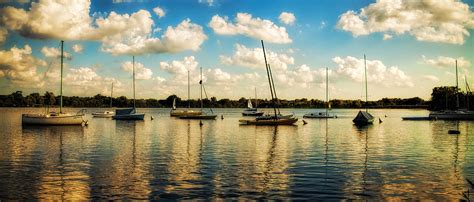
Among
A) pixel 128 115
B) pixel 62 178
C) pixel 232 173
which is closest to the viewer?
pixel 62 178

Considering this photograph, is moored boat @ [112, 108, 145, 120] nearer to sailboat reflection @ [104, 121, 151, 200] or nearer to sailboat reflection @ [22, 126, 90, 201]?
sailboat reflection @ [22, 126, 90, 201]

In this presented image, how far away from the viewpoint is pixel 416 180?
73.6 feet

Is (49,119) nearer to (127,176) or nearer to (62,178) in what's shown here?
(62,178)

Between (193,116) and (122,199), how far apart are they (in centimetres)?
10322

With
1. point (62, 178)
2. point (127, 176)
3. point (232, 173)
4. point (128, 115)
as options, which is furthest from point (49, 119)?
point (232, 173)

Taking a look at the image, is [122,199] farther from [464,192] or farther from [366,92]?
[366,92]

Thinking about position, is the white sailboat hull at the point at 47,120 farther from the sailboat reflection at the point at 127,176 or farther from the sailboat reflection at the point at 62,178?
the sailboat reflection at the point at 127,176

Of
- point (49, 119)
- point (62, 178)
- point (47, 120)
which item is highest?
point (49, 119)

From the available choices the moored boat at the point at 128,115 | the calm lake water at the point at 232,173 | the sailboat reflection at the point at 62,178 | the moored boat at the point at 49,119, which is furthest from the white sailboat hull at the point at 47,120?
the sailboat reflection at the point at 62,178

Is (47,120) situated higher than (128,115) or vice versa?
(128,115)

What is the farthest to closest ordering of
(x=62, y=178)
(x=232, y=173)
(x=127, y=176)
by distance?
(x=232, y=173), (x=127, y=176), (x=62, y=178)

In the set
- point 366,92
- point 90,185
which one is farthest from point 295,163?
point 366,92

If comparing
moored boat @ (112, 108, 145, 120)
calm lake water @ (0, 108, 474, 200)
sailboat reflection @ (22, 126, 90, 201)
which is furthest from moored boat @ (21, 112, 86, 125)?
sailboat reflection @ (22, 126, 90, 201)

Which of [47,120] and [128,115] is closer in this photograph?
[47,120]
